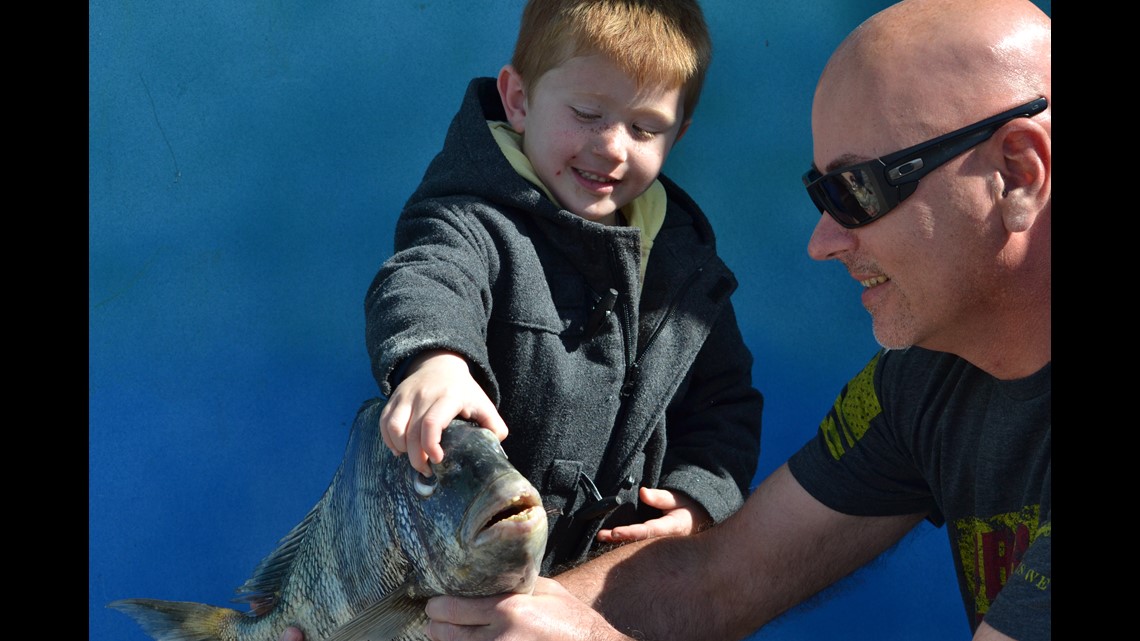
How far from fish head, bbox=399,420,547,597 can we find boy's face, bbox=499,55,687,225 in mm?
992

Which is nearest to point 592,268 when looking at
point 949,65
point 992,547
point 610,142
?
point 610,142

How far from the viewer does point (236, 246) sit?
11.2 feet

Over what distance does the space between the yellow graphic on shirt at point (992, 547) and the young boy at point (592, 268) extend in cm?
57

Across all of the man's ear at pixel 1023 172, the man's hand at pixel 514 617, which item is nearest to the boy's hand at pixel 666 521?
the man's hand at pixel 514 617

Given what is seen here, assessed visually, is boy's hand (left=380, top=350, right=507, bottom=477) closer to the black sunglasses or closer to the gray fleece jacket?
the gray fleece jacket

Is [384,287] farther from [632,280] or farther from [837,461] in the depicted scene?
[837,461]

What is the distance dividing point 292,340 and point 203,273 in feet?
1.02

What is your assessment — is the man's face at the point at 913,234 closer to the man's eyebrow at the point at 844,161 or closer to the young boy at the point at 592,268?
the man's eyebrow at the point at 844,161

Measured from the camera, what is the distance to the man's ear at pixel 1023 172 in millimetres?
2182

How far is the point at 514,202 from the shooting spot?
268 cm

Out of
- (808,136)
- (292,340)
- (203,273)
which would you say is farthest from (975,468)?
(203,273)

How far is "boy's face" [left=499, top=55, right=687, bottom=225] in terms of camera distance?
268cm

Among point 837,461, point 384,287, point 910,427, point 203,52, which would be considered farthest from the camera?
point 203,52

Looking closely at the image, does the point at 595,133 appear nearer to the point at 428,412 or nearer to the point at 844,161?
the point at 844,161
